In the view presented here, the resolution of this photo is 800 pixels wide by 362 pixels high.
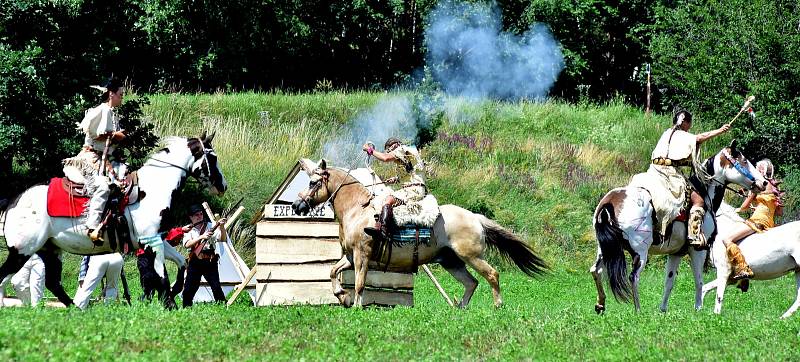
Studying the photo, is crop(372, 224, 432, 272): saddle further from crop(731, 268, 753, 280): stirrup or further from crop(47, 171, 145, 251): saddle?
crop(731, 268, 753, 280): stirrup

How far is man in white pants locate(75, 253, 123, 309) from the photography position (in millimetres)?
14878

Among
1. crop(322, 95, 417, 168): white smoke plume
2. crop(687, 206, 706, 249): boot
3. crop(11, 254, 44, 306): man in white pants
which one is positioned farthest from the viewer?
crop(322, 95, 417, 168): white smoke plume

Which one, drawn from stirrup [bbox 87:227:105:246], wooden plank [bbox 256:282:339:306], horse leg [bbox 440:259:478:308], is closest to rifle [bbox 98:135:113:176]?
stirrup [bbox 87:227:105:246]

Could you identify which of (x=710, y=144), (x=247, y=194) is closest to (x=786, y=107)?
(x=710, y=144)

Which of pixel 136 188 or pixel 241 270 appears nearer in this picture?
pixel 136 188

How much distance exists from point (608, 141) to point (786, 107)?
17.9ft

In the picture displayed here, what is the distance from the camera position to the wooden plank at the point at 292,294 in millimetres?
17922

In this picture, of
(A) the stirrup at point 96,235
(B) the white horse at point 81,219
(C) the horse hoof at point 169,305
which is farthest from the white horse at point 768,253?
(A) the stirrup at point 96,235

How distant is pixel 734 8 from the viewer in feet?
118

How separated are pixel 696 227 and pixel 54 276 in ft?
28.6

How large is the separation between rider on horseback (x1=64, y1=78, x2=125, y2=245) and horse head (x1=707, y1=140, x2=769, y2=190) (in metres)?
8.33

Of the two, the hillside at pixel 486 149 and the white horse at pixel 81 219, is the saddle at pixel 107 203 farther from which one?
the hillside at pixel 486 149

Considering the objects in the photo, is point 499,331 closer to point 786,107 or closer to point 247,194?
point 247,194

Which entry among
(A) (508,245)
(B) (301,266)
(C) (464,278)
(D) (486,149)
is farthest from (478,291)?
(D) (486,149)
